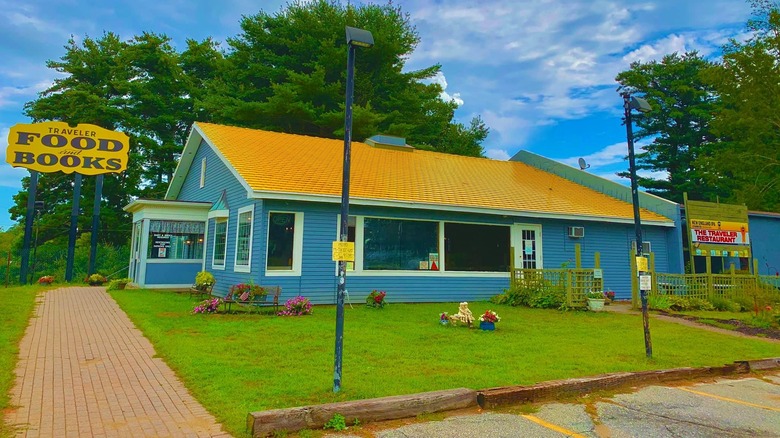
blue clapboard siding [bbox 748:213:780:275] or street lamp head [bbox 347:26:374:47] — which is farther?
blue clapboard siding [bbox 748:213:780:275]

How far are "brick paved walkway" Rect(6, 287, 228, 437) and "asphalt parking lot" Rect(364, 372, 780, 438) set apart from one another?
197 cm

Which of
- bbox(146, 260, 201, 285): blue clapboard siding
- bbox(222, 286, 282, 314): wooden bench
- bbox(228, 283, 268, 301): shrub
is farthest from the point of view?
bbox(146, 260, 201, 285): blue clapboard siding

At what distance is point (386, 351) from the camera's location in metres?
7.20

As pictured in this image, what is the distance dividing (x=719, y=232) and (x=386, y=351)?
15945 mm

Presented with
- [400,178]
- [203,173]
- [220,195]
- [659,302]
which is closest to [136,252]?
[203,173]

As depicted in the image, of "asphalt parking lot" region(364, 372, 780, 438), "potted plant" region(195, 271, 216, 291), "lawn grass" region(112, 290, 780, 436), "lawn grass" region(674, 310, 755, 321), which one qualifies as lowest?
"asphalt parking lot" region(364, 372, 780, 438)

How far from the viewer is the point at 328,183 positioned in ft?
43.9

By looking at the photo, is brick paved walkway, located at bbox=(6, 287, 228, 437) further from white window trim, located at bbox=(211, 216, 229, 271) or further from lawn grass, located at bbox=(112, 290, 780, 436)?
white window trim, located at bbox=(211, 216, 229, 271)

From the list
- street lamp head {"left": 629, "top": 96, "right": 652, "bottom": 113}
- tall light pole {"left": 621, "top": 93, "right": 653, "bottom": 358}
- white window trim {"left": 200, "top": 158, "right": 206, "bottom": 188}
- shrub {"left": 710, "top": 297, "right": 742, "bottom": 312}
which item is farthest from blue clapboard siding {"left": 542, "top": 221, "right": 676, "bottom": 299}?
white window trim {"left": 200, "top": 158, "right": 206, "bottom": 188}

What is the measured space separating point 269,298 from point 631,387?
8.54 metres

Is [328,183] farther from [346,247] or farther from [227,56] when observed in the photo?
[227,56]

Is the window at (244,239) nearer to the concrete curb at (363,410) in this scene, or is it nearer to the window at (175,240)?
the window at (175,240)

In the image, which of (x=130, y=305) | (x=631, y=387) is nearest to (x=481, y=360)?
(x=631, y=387)

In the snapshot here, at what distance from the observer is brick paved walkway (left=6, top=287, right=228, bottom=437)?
4.17 m
